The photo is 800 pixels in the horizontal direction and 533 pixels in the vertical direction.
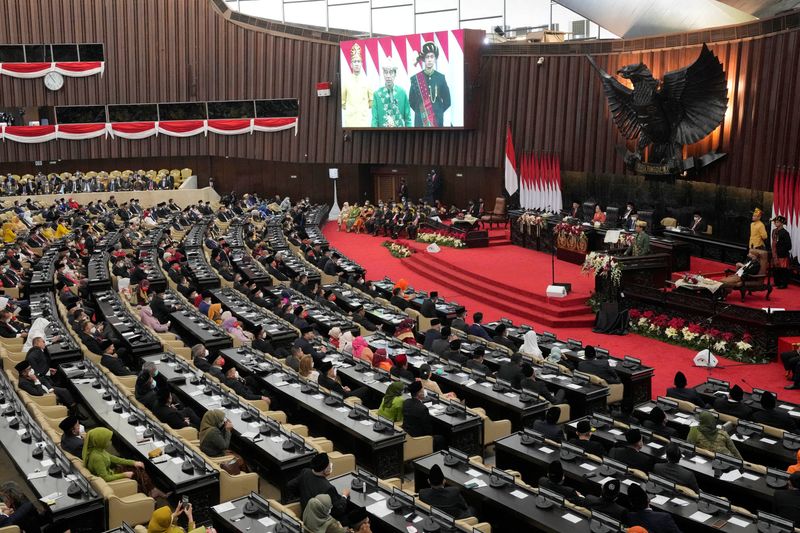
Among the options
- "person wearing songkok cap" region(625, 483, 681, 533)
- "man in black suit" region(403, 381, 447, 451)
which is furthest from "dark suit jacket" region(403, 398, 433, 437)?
"person wearing songkok cap" region(625, 483, 681, 533)

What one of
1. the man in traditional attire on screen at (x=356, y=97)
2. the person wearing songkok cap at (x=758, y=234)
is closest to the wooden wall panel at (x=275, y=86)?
the man in traditional attire on screen at (x=356, y=97)

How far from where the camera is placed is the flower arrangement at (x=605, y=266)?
1555cm

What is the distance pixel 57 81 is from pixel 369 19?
1352 centimetres

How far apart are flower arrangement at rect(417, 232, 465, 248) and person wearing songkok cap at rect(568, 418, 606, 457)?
46.8 feet

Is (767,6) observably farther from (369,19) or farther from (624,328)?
(369,19)

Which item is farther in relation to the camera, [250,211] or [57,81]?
[57,81]

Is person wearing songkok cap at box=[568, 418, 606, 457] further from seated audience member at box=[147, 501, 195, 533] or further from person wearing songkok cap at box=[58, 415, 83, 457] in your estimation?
person wearing songkok cap at box=[58, 415, 83, 457]

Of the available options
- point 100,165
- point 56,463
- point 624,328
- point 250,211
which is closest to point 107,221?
point 250,211

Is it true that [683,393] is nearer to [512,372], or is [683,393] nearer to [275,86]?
[512,372]

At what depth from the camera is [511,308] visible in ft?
55.8

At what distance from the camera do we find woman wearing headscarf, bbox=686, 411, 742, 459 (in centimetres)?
832

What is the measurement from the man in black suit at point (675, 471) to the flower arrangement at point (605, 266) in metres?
7.92

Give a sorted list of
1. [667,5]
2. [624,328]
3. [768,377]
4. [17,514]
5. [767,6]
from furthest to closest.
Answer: [667,5], [767,6], [624,328], [768,377], [17,514]

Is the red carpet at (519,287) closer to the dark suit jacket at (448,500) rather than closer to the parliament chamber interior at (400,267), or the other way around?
the parliament chamber interior at (400,267)
